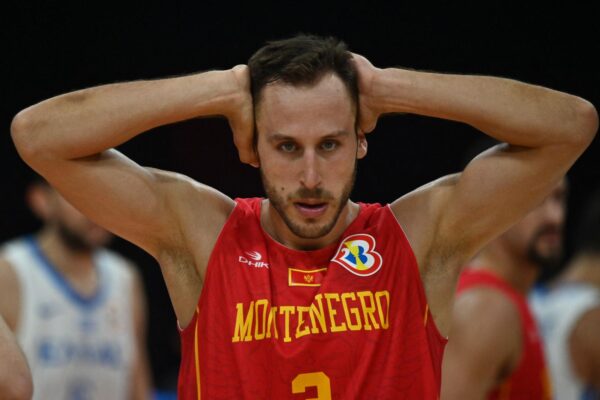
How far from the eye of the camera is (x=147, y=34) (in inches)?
368

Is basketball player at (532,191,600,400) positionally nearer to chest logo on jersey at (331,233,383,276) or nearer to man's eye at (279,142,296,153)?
chest logo on jersey at (331,233,383,276)

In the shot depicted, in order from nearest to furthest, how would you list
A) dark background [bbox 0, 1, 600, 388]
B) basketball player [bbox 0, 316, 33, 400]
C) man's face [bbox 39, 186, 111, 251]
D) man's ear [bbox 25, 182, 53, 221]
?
basketball player [bbox 0, 316, 33, 400] → man's face [bbox 39, 186, 111, 251] → man's ear [bbox 25, 182, 53, 221] → dark background [bbox 0, 1, 600, 388]

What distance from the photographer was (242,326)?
3168 millimetres

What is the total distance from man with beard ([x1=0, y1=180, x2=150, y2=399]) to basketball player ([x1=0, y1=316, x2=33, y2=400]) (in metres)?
3.73

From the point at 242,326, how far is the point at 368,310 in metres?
0.41

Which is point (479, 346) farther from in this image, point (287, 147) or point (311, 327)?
point (287, 147)

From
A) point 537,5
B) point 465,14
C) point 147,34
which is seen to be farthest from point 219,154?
point 537,5

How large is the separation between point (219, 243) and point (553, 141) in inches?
45.6

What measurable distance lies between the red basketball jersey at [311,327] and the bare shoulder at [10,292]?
3.81 m

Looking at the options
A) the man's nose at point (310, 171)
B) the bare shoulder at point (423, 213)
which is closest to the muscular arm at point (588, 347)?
the bare shoulder at point (423, 213)

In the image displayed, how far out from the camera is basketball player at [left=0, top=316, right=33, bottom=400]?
294cm

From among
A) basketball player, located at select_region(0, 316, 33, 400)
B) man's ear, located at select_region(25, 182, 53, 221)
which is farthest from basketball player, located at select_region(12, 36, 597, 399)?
man's ear, located at select_region(25, 182, 53, 221)

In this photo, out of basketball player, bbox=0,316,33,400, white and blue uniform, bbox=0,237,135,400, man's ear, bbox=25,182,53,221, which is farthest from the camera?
man's ear, bbox=25,182,53,221

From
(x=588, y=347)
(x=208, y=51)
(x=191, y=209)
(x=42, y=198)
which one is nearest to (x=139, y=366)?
(x=42, y=198)
